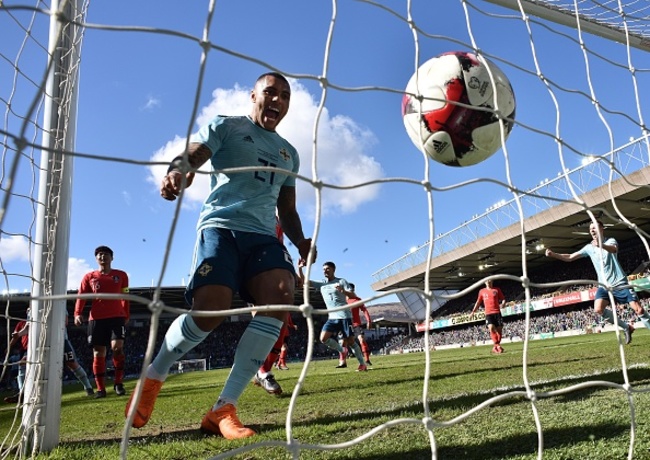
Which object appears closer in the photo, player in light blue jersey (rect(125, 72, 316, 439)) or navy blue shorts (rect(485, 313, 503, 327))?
player in light blue jersey (rect(125, 72, 316, 439))

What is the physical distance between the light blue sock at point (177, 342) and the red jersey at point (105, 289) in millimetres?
3663

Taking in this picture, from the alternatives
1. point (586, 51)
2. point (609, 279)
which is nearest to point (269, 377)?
point (586, 51)

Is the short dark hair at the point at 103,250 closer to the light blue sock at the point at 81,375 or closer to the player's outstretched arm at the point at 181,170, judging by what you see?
the light blue sock at the point at 81,375

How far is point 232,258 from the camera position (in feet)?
8.11

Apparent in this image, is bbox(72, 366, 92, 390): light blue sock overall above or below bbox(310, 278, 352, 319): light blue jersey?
below

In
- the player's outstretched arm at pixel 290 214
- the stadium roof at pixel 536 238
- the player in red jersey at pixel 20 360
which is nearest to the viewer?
the player in red jersey at pixel 20 360

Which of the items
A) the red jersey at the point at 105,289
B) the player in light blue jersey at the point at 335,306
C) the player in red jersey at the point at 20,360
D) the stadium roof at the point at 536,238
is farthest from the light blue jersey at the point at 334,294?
the stadium roof at the point at 536,238

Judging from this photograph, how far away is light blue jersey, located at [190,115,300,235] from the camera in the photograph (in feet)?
8.34

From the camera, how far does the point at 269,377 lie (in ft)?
15.2

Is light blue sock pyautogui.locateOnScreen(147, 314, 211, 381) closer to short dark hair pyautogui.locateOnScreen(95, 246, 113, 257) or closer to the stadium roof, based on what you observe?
short dark hair pyautogui.locateOnScreen(95, 246, 113, 257)

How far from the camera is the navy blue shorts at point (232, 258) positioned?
7.79 feet

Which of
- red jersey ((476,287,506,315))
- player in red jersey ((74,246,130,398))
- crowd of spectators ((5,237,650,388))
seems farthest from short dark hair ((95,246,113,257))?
crowd of spectators ((5,237,650,388))

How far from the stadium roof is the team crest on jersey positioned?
19757 mm

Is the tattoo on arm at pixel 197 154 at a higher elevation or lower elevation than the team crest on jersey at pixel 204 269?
higher
